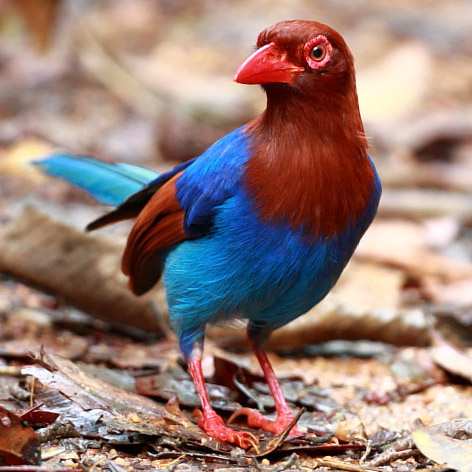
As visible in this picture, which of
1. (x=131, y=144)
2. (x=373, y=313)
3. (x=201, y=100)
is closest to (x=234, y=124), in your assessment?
Answer: (x=201, y=100)

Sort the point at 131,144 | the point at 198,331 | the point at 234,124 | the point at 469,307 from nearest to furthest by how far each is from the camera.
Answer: the point at 198,331 → the point at 469,307 → the point at 131,144 → the point at 234,124

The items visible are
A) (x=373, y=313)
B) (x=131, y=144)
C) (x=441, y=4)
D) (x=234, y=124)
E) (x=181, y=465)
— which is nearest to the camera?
(x=181, y=465)

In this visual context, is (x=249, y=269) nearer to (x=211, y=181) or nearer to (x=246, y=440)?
(x=211, y=181)

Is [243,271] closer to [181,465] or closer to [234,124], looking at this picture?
[181,465]

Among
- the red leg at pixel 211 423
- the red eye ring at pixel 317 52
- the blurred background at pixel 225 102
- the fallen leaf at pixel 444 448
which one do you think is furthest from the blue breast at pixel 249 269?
the blurred background at pixel 225 102

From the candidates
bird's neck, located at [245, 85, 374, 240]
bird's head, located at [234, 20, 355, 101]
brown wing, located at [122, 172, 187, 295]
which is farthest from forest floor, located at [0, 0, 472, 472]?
bird's head, located at [234, 20, 355, 101]

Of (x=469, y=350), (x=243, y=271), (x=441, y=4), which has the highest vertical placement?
(x=441, y=4)

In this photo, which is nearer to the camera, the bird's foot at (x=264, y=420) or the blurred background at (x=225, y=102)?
the bird's foot at (x=264, y=420)

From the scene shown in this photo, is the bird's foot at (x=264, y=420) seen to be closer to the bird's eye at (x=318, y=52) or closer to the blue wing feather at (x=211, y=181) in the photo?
the blue wing feather at (x=211, y=181)
